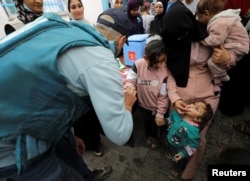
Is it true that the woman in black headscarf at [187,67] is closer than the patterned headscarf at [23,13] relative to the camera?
Yes

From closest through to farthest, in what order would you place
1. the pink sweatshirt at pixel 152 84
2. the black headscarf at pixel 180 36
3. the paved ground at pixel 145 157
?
1. the black headscarf at pixel 180 36
2. the pink sweatshirt at pixel 152 84
3. the paved ground at pixel 145 157

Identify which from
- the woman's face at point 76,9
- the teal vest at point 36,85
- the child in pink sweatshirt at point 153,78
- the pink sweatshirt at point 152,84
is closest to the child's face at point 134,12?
the woman's face at point 76,9

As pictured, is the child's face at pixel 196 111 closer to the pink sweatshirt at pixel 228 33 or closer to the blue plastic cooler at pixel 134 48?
the pink sweatshirt at pixel 228 33

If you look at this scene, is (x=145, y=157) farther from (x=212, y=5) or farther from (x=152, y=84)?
(x=212, y=5)

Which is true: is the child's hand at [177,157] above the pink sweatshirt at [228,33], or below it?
below

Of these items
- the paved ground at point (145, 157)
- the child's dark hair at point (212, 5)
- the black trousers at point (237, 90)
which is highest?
the child's dark hair at point (212, 5)

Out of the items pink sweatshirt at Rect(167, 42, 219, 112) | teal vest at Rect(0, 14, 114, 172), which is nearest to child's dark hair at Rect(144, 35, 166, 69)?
pink sweatshirt at Rect(167, 42, 219, 112)

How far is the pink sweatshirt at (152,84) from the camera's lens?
1.31 meters

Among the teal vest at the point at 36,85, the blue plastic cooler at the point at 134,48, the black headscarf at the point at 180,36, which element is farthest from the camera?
the blue plastic cooler at the point at 134,48

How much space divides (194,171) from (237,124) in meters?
0.85

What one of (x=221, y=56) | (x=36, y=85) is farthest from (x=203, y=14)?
(x=36, y=85)

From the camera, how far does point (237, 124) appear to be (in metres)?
1.84

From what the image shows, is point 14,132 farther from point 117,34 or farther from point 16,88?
point 117,34

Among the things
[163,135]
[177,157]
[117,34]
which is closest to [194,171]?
[177,157]
